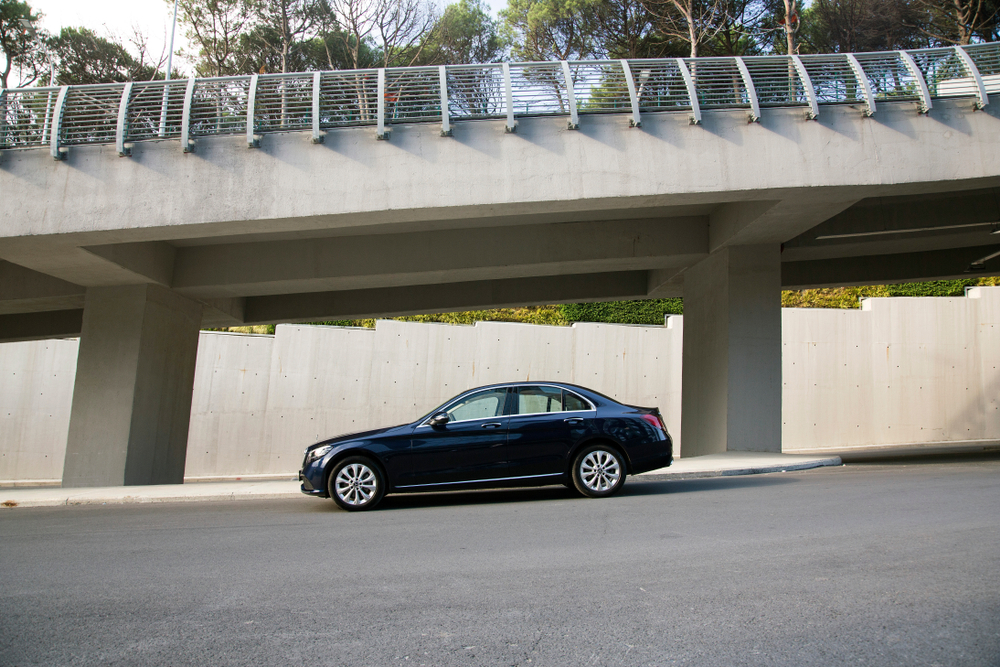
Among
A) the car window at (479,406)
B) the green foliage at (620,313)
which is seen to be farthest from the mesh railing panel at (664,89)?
the green foliage at (620,313)

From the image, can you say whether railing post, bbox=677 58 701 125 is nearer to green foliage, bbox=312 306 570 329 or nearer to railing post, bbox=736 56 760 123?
railing post, bbox=736 56 760 123

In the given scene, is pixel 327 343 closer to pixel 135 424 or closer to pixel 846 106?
pixel 135 424

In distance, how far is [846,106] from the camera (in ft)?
40.2

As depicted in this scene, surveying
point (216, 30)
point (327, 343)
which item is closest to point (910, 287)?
point (327, 343)

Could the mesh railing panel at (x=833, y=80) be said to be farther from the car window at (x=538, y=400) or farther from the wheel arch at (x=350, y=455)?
the wheel arch at (x=350, y=455)

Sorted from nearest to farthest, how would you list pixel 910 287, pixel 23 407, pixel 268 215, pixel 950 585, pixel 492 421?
pixel 950 585 < pixel 492 421 < pixel 268 215 < pixel 23 407 < pixel 910 287

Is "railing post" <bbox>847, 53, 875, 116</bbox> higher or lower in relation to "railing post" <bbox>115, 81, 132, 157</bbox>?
higher

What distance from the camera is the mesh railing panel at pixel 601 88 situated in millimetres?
12367

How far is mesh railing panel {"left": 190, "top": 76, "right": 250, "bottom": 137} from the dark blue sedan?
20.9 ft

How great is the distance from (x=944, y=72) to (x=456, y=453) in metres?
10.9

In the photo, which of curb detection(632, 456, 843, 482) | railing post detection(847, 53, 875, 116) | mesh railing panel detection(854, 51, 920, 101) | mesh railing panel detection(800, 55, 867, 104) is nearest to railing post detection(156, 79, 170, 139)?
curb detection(632, 456, 843, 482)

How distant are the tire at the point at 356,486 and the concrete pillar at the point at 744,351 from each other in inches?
344

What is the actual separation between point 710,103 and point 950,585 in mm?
9633

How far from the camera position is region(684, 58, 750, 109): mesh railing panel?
12.4m
